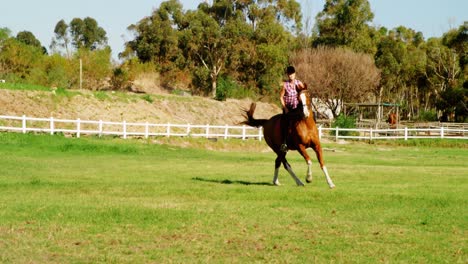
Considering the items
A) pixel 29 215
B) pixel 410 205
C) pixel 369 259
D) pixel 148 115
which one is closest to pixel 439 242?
pixel 369 259

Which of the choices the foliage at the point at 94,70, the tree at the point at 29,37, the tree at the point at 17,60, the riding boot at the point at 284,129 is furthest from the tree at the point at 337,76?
the tree at the point at 29,37

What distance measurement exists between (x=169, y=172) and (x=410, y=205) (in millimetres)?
10611

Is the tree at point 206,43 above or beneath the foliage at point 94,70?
above

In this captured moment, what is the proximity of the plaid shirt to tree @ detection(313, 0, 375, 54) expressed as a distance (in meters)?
78.1

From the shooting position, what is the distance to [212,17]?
3484 inches

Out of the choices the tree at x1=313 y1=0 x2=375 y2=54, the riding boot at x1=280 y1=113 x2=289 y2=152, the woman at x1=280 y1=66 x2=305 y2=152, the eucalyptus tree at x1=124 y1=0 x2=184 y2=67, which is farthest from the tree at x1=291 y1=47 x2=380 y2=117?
the woman at x1=280 y1=66 x2=305 y2=152

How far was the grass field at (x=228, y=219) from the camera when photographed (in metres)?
8.71

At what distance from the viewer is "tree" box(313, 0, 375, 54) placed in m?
93.2

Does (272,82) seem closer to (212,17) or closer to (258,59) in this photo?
(258,59)

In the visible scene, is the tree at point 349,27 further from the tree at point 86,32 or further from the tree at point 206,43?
the tree at point 86,32

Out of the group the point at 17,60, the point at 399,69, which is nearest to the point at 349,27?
the point at 399,69

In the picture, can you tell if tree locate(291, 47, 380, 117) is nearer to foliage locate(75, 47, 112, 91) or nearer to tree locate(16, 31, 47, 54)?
foliage locate(75, 47, 112, 91)

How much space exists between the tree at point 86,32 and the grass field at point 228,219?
173002 mm

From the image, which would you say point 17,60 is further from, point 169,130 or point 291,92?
point 291,92
